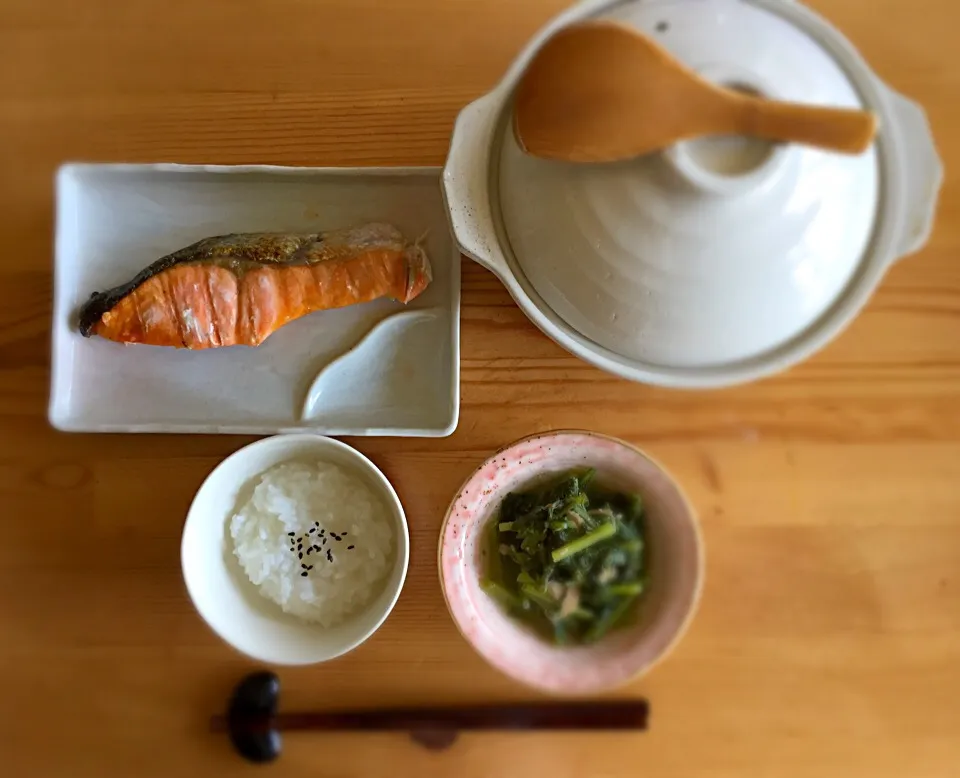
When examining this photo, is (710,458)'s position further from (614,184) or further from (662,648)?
(614,184)

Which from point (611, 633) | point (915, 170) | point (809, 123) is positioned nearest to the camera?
point (809, 123)

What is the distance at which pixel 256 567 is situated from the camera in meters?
0.92

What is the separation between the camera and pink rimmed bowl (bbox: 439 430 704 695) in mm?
795

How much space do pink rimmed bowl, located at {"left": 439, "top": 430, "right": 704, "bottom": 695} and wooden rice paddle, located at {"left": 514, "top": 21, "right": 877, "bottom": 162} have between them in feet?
1.07

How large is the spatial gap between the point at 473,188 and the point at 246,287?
360mm

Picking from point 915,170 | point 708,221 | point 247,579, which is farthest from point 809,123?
point 247,579

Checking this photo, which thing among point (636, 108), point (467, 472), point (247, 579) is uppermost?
point (636, 108)

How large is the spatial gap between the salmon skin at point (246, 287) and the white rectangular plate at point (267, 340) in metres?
0.03

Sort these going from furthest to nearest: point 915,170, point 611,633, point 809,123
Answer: point 611,633, point 915,170, point 809,123

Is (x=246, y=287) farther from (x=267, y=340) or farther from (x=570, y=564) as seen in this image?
(x=570, y=564)

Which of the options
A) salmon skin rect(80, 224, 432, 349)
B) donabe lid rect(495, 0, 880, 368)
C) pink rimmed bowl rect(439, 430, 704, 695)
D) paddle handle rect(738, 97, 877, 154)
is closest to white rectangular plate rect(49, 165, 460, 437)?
salmon skin rect(80, 224, 432, 349)

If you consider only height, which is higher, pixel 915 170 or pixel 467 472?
pixel 915 170

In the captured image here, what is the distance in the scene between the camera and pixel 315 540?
941 millimetres

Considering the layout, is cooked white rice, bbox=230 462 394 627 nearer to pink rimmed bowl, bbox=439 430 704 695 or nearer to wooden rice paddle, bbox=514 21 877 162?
pink rimmed bowl, bbox=439 430 704 695
